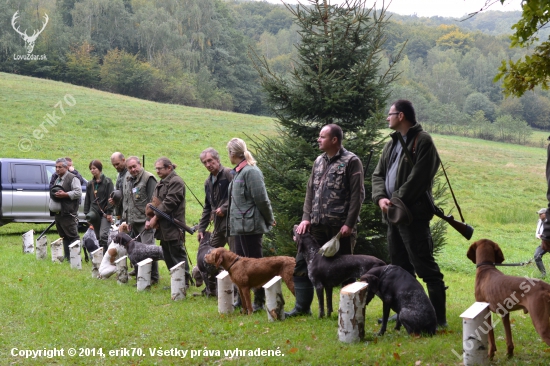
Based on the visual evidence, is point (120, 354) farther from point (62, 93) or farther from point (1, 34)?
point (1, 34)

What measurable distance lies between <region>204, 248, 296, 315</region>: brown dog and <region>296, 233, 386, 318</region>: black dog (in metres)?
0.69

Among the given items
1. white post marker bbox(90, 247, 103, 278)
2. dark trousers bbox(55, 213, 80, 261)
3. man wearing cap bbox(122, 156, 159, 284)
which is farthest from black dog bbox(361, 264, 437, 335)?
dark trousers bbox(55, 213, 80, 261)

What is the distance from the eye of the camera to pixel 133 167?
9.41 m

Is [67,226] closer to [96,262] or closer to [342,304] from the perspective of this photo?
[96,262]

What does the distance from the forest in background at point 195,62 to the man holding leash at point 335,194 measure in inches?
1850

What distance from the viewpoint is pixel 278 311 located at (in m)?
6.50

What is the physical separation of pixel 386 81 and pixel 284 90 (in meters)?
1.76

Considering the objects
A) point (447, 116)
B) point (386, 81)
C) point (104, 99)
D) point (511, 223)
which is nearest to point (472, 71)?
point (447, 116)

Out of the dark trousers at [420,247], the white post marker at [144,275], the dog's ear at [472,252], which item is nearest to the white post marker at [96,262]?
the white post marker at [144,275]

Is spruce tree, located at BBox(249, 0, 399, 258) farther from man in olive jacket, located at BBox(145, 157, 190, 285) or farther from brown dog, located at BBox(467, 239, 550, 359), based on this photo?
brown dog, located at BBox(467, 239, 550, 359)

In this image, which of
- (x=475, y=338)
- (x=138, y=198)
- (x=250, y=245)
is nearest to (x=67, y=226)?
(x=138, y=198)

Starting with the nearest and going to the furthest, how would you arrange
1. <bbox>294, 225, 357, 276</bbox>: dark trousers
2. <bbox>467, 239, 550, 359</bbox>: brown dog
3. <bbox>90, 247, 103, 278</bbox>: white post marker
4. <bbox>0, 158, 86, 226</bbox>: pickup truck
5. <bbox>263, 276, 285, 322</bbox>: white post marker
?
<bbox>467, 239, 550, 359</bbox>: brown dog → <bbox>294, 225, 357, 276</bbox>: dark trousers → <bbox>263, 276, 285, 322</bbox>: white post marker → <bbox>90, 247, 103, 278</bbox>: white post marker → <bbox>0, 158, 86, 226</bbox>: pickup truck

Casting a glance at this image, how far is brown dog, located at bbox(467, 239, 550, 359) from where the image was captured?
4.21 meters

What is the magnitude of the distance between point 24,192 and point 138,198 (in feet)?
25.9
